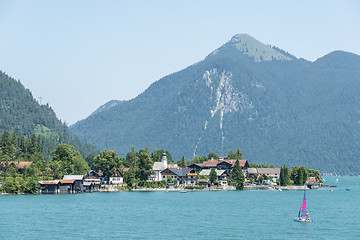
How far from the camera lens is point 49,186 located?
185 m

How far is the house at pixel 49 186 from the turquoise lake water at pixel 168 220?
27.7 metres

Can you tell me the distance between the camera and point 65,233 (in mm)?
94375

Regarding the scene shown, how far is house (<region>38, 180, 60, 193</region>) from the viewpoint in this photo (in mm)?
184000

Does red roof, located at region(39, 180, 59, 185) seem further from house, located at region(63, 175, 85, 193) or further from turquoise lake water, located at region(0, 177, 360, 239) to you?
turquoise lake water, located at region(0, 177, 360, 239)

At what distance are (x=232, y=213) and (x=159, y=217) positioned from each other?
1766 cm

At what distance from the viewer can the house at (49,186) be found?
604ft

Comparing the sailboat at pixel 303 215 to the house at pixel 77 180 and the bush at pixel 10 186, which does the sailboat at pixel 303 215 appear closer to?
the bush at pixel 10 186

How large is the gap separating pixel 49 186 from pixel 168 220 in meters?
82.3

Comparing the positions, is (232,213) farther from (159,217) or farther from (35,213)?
(35,213)

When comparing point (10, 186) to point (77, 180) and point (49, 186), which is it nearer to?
point (49, 186)

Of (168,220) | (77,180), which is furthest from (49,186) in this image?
(168,220)

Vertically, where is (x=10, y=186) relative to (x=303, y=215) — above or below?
above

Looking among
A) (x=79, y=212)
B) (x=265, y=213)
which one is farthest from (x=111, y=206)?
(x=265, y=213)

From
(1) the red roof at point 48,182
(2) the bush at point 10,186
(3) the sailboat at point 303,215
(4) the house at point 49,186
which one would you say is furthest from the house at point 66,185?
(3) the sailboat at point 303,215
